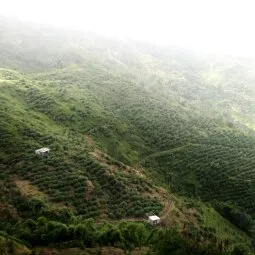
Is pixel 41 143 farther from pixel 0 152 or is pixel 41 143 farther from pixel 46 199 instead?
pixel 46 199

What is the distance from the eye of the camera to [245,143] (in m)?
143

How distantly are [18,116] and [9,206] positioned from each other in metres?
41.2

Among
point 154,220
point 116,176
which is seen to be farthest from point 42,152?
point 154,220

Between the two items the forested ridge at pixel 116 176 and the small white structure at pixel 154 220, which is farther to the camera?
the small white structure at pixel 154 220

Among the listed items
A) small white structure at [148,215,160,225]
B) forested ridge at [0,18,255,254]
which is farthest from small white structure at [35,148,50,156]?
small white structure at [148,215,160,225]

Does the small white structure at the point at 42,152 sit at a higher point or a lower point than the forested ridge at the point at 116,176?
higher

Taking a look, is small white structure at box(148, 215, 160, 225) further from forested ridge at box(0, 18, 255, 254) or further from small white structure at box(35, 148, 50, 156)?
small white structure at box(35, 148, 50, 156)

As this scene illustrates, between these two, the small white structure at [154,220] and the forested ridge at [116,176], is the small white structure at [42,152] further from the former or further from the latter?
the small white structure at [154,220]

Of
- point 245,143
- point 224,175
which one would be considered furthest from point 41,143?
point 245,143

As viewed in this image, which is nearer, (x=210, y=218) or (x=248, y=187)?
(x=210, y=218)

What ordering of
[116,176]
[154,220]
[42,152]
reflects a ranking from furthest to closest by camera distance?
[42,152] → [116,176] → [154,220]

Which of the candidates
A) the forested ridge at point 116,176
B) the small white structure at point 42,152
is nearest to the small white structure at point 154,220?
the forested ridge at point 116,176

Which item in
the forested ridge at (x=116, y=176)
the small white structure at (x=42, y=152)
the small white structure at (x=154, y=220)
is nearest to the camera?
the forested ridge at (x=116, y=176)

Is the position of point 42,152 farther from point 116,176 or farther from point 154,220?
point 154,220
